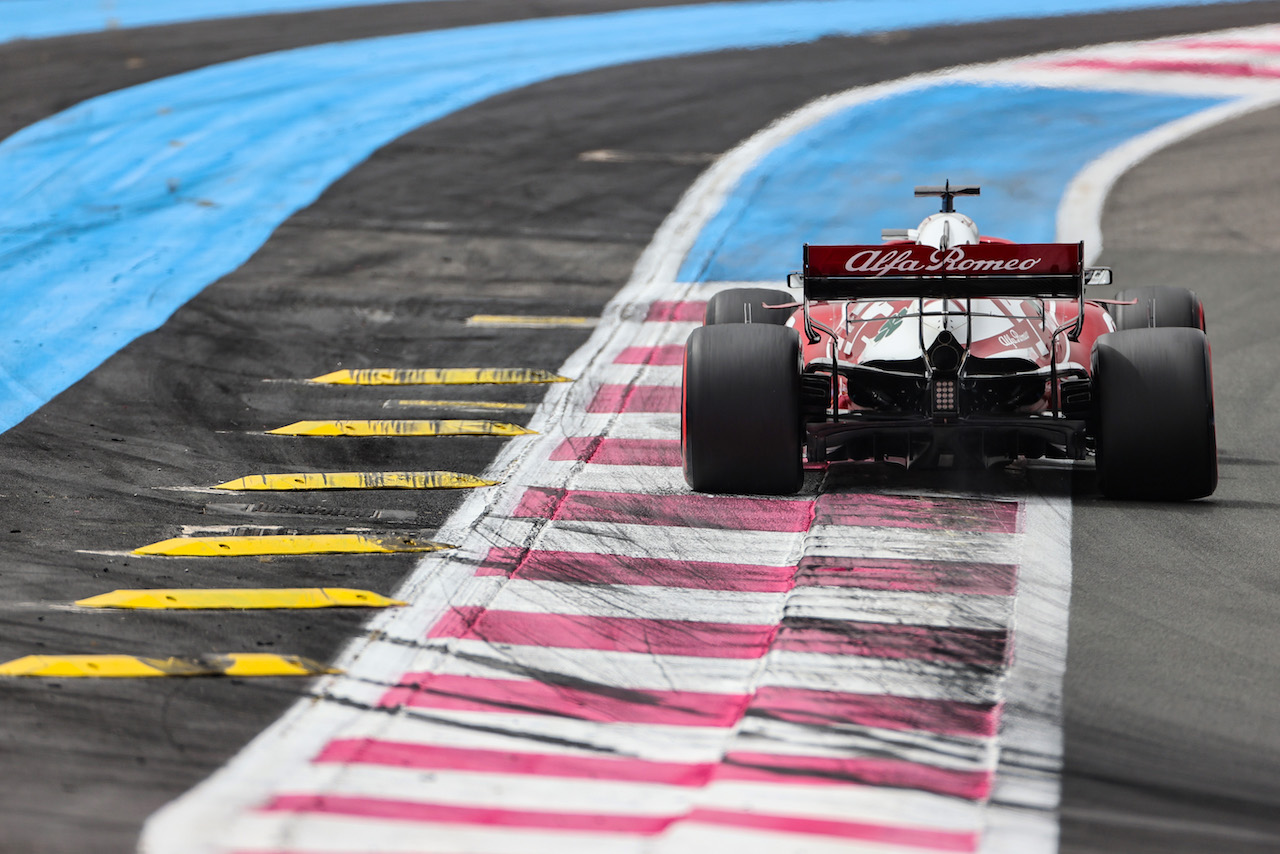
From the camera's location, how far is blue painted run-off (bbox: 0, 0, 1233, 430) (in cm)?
1498

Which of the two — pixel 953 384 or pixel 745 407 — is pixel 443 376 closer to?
pixel 745 407

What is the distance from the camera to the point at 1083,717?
267 inches

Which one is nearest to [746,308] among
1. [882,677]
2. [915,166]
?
[882,677]

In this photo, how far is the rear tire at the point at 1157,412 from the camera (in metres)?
9.30

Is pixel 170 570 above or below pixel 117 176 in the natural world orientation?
below

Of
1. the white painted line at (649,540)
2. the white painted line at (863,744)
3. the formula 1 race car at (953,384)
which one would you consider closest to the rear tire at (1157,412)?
the formula 1 race car at (953,384)

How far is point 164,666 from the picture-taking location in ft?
24.5

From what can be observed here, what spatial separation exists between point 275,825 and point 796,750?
7.32 feet

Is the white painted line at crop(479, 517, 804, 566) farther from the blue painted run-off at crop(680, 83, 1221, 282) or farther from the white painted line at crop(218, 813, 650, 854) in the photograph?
the blue painted run-off at crop(680, 83, 1221, 282)

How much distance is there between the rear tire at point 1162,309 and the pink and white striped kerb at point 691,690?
2.28 m

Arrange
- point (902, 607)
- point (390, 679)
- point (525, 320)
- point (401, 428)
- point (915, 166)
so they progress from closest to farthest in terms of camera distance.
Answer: point (390, 679) → point (902, 607) → point (401, 428) → point (525, 320) → point (915, 166)

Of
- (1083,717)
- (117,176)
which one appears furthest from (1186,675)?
(117,176)

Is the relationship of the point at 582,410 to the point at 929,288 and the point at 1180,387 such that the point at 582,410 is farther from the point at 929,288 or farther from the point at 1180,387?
the point at 1180,387

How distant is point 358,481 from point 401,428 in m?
1.31
